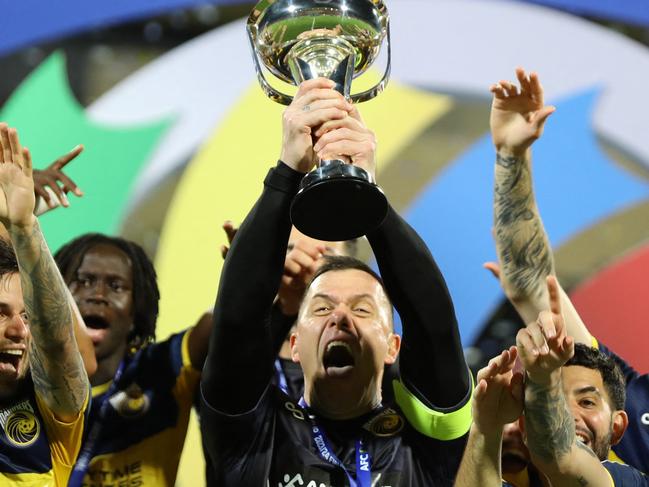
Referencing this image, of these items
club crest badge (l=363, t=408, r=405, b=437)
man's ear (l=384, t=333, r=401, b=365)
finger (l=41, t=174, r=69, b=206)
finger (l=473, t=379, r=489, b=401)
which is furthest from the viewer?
finger (l=41, t=174, r=69, b=206)

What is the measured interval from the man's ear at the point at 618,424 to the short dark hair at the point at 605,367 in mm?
17

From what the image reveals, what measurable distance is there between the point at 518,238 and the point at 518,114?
293mm

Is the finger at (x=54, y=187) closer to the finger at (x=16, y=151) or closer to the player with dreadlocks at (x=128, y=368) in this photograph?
the player with dreadlocks at (x=128, y=368)

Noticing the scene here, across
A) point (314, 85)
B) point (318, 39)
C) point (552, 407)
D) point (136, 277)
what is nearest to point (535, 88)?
point (318, 39)

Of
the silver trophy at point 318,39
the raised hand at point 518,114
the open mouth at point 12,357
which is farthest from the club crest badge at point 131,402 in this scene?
the raised hand at point 518,114

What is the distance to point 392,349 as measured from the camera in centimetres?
205

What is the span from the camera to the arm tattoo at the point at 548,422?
1718 mm

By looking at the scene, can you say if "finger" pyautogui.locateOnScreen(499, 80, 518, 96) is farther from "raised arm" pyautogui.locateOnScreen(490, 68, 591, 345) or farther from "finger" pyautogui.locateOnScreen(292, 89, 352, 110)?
"finger" pyautogui.locateOnScreen(292, 89, 352, 110)

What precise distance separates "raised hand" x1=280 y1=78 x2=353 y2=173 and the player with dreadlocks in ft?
2.28

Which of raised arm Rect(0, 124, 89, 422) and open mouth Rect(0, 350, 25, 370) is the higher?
raised arm Rect(0, 124, 89, 422)

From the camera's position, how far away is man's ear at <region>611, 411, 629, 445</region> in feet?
7.14

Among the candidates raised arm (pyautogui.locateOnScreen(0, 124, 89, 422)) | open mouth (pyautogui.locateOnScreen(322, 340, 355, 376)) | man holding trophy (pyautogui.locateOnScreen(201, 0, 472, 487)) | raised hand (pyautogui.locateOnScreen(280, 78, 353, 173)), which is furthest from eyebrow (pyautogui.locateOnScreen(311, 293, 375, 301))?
raised arm (pyautogui.locateOnScreen(0, 124, 89, 422))

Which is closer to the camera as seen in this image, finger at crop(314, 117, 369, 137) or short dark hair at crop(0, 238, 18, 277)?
finger at crop(314, 117, 369, 137)

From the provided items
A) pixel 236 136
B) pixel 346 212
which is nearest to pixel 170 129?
pixel 236 136
